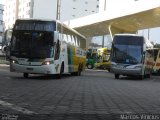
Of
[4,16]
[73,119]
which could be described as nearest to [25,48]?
[73,119]

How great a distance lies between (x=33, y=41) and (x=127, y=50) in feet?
33.7

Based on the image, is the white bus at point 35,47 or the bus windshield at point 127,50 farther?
the bus windshield at point 127,50

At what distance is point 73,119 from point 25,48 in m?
16.3

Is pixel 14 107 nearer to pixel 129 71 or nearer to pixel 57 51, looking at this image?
pixel 57 51

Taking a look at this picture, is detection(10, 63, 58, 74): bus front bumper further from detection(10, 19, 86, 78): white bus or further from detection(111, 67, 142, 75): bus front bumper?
detection(111, 67, 142, 75): bus front bumper

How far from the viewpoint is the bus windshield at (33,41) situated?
974 inches

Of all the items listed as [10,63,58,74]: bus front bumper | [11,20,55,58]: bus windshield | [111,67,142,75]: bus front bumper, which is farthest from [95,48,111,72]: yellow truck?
[10,63,58,74]: bus front bumper

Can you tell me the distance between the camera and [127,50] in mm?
33406

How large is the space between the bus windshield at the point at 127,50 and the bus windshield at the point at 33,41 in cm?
955

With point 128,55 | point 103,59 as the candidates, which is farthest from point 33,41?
point 103,59

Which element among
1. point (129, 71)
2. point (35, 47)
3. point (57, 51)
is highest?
point (35, 47)

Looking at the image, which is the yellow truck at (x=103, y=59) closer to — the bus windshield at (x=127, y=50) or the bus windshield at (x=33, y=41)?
the bus windshield at (x=127, y=50)

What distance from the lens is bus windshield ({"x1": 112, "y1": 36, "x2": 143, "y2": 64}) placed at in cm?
3325

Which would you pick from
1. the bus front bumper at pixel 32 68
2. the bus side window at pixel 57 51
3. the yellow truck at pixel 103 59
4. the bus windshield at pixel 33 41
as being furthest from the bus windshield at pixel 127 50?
the yellow truck at pixel 103 59
